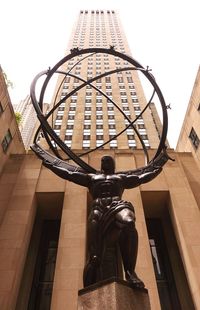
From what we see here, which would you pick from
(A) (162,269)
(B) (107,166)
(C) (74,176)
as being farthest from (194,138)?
(C) (74,176)

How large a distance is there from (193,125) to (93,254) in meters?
13.2

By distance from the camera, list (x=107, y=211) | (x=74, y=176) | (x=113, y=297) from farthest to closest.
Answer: (x=74, y=176), (x=107, y=211), (x=113, y=297)

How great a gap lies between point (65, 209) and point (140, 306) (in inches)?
332

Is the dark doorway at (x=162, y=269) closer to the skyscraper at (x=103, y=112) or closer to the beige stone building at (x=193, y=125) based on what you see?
the beige stone building at (x=193, y=125)

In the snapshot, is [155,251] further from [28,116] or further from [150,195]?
[28,116]

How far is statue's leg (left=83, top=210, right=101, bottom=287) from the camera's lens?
423cm

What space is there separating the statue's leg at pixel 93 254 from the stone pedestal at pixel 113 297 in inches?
13.5

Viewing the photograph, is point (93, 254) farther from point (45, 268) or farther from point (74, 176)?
point (45, 268)

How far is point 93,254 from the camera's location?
4355 millimetres

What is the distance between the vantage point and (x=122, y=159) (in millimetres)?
14633

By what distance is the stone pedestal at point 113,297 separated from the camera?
138 inches

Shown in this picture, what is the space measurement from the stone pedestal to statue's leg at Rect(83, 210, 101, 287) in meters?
0.34

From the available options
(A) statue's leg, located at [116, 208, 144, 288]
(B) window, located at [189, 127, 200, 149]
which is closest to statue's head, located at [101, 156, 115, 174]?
(A) statue's leg, located at [116, 208, 144, 288]

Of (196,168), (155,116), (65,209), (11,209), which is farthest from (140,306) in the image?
(155,116)
